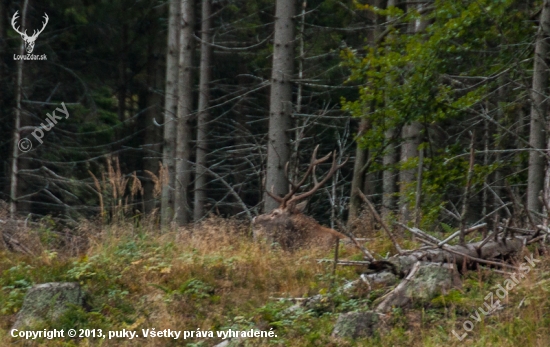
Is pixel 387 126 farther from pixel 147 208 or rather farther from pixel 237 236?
pixel 147 208

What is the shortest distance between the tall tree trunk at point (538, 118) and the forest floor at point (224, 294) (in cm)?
232

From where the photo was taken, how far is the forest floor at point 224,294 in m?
6.18

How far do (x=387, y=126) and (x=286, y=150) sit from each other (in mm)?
2300

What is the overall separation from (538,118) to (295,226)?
370cm

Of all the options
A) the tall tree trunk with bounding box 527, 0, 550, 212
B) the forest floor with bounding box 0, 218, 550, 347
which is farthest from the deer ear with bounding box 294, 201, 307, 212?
the tall tree trunk with bounding box 527, 0, 550, 212

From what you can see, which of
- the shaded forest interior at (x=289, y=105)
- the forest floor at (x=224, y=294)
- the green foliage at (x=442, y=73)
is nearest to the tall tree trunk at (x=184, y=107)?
the shaded forest interior at (x=289, y=105)

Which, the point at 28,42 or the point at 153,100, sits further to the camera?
the point at 153,100

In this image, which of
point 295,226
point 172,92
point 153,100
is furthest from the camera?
point 153,100

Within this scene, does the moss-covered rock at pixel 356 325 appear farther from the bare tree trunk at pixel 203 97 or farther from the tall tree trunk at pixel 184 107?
the bare tree trunk at pixel 203 97

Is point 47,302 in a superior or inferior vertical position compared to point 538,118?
inferior

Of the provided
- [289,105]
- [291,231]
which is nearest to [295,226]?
[291,231]

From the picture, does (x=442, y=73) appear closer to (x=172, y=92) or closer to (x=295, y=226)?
(x=295, y=226)

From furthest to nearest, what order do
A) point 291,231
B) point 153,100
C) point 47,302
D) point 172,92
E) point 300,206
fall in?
point 153,100 < point 172,92 < point 300,206 < point 291,231 < point 47,302

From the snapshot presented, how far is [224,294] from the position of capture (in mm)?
7656
